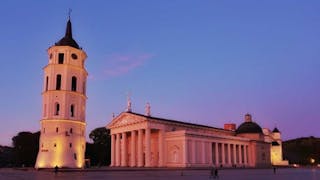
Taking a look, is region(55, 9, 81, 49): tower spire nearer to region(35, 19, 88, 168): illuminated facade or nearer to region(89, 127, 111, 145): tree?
region(35, 19, 88, 168): illuminated facade

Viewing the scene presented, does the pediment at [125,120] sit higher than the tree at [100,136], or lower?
higher

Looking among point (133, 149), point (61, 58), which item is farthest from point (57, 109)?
point (133, 149)

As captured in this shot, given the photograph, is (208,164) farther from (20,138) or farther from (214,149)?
(20,138)

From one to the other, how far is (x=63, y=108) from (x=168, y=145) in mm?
21776

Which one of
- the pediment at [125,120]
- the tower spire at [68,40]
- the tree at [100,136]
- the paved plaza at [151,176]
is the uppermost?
the tower spire at [68,40]

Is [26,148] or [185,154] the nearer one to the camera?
[185,154]

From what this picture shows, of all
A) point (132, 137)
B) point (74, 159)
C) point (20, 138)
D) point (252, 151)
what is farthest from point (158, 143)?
point (20, 138)

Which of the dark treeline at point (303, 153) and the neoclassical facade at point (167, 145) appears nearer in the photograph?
the neoclassical facade at point (167, 145)

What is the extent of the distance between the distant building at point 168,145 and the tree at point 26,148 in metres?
18.5

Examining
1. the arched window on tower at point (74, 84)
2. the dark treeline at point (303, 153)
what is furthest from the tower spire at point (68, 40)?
the dark treeline at point (303, 153)

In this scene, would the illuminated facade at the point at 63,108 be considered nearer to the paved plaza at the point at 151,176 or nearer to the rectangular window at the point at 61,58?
the rectangular window at the point at 61,58

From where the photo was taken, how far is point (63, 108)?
60.6m

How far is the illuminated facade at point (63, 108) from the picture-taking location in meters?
58.9

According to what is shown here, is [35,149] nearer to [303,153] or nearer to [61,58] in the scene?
[61,58]
